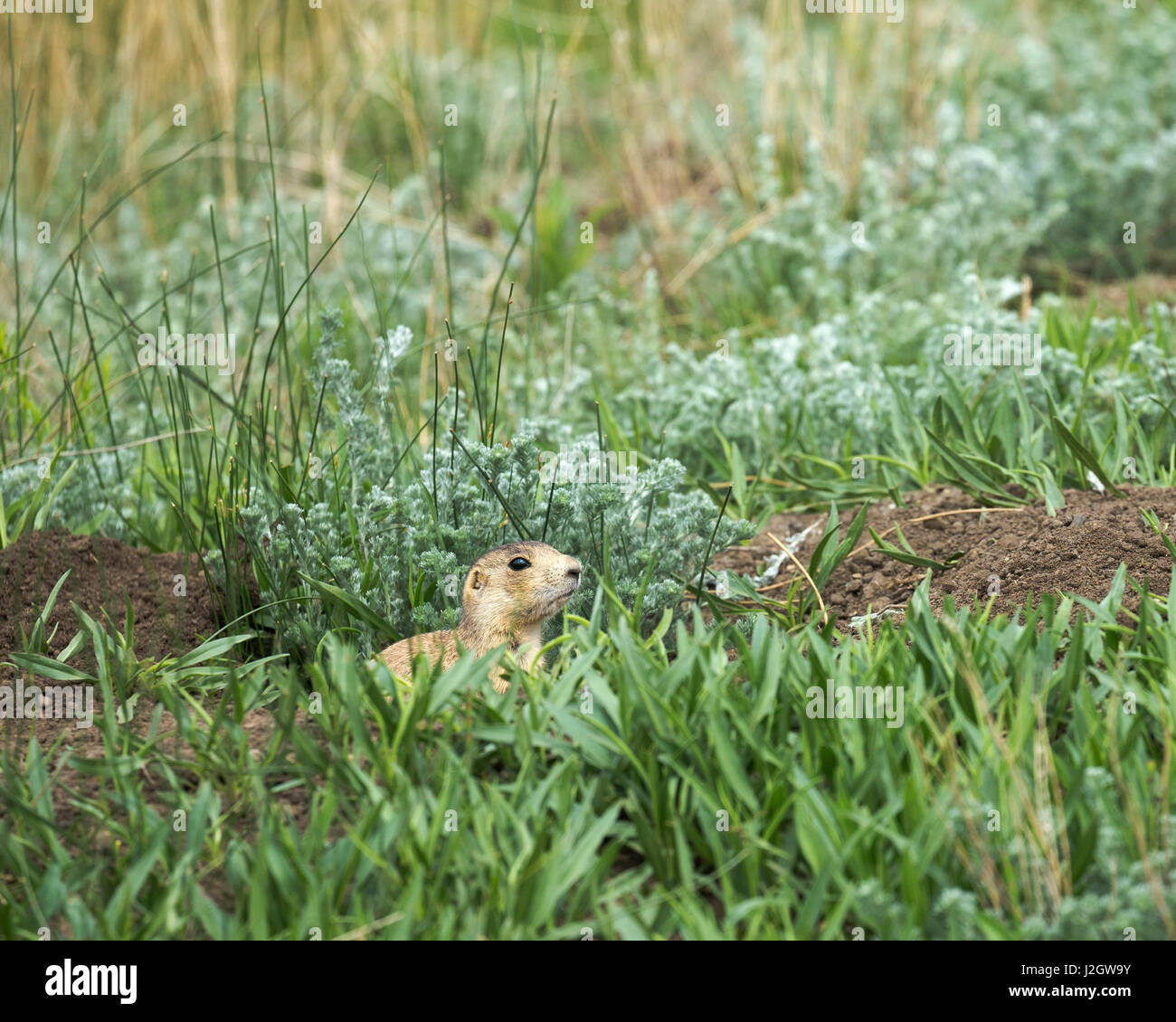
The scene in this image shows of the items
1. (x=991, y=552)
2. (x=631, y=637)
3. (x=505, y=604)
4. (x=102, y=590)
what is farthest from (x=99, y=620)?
(x=991, y=552)

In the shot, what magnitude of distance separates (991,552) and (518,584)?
1415mm

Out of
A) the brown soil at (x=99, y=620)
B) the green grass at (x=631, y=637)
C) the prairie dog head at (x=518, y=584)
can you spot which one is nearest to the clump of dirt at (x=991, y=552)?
the green grass at (x=631, y=637)

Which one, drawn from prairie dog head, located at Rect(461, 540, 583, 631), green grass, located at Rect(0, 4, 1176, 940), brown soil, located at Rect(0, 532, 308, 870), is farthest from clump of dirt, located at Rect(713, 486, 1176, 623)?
brown soil, located at Rect(0, 532, 308, 870)

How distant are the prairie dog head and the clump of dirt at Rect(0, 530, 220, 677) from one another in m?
0.86

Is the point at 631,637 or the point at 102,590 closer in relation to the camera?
the point at 631,637

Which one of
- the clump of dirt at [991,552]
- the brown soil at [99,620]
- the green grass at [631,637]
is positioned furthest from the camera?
the clump of dirt at [991,552]

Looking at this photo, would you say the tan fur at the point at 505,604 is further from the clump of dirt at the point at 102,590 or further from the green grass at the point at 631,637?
the clump of dirt at the point at 102,590

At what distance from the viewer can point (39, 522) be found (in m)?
4.02

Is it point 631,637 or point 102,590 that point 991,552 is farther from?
point 102,590

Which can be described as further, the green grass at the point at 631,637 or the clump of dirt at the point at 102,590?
the clump of dirt at the point at 102,590

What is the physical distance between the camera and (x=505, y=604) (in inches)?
128

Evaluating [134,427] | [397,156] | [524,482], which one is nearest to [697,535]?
[524,482]

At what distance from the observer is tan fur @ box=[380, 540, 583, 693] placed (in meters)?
3.21

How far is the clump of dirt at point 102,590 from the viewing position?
11.8 ft
